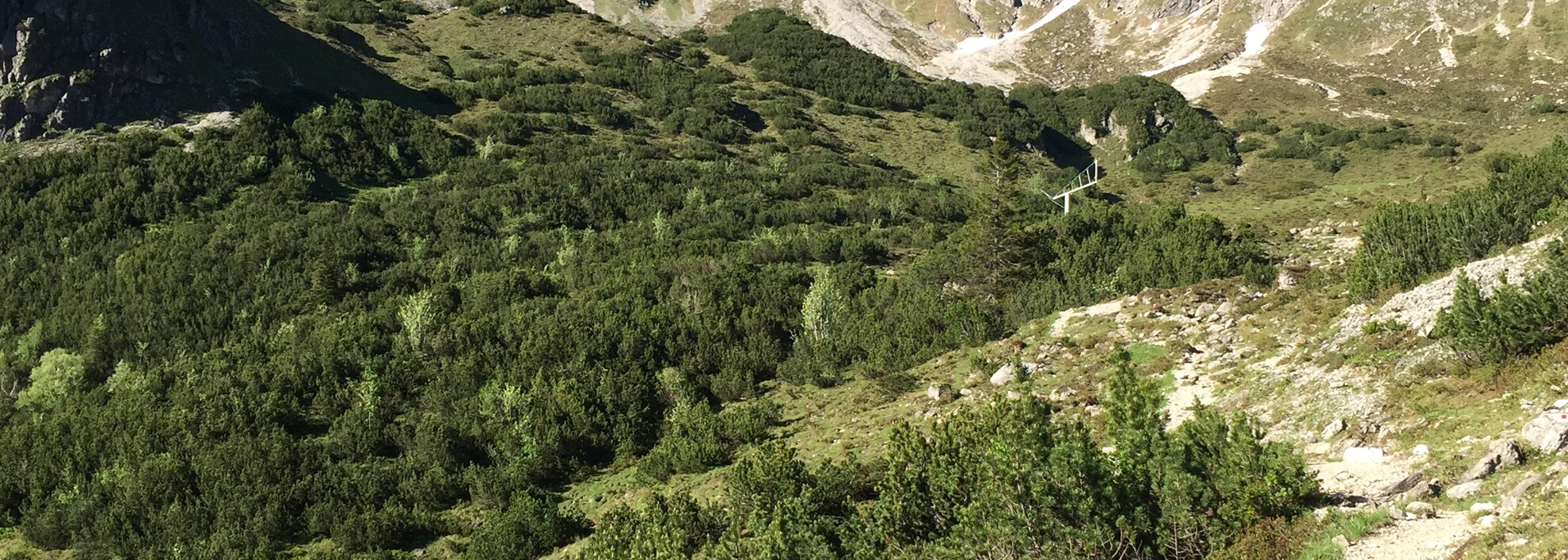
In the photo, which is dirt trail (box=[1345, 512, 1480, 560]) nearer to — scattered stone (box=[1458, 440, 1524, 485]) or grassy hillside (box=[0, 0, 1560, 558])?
grassy hillside (box=[0, 0, 1560, 558])

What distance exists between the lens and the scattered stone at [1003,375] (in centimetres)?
1964

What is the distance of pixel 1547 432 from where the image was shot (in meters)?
9.40

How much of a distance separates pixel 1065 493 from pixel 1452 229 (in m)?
14.0

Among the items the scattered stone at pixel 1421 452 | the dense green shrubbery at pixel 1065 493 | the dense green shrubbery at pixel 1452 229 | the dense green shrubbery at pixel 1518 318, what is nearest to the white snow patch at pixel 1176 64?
the dense green shrubbery at pixel 1452 229

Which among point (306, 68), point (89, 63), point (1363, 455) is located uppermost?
point (89, 63)

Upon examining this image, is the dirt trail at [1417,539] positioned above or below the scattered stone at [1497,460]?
below

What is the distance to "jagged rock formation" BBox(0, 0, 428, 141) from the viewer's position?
4734cm

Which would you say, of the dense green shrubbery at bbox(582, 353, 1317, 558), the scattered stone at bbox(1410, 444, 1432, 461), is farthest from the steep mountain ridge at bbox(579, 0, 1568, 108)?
the dense green shrubbery at bbox(582, 353, 1317, 558)

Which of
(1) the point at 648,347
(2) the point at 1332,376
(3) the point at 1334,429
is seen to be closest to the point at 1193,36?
(1) the point at 648,347

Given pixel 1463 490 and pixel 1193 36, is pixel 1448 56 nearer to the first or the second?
pixel 1193 36

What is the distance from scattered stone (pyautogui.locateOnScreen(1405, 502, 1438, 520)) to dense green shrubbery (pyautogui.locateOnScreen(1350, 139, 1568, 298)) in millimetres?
9509

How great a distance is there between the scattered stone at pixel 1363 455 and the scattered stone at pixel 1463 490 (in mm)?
1680

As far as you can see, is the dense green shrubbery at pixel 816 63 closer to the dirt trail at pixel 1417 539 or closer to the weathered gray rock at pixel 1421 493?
the weathered gray rock at pixel 1421 493

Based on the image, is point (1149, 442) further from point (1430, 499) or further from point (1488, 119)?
point (1488, 119)
